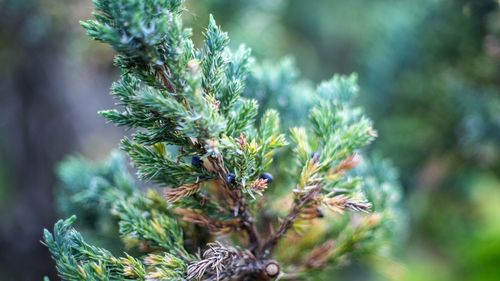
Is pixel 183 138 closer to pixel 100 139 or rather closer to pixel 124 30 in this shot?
pixel 124 30

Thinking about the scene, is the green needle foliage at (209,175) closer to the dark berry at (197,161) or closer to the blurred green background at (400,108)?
the dark berry at (197,161)

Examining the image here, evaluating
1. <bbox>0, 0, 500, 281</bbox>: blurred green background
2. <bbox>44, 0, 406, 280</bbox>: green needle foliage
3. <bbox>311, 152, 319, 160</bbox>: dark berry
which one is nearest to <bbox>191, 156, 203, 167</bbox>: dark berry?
<bbox>44, 0, 406, 280</bbox>: green needle foliage

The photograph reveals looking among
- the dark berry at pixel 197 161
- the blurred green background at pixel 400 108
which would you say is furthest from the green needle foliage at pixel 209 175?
the blurred green background at pixel 400 108

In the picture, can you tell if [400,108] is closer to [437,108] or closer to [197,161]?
[437,108]

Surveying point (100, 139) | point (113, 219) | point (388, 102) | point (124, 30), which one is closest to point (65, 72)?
point (100, 139)

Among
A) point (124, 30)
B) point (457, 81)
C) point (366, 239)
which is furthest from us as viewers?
point (457, 81)

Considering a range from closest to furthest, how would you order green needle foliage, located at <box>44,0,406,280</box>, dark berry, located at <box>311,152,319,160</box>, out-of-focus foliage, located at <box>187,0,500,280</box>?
1. green needle foliage, located at <box>44,0,406,280</box>
2. dark berry, located at <box>311,152,319,160</box>
3. out-of-focus foliage, located at <box>187,0,500,280</box>

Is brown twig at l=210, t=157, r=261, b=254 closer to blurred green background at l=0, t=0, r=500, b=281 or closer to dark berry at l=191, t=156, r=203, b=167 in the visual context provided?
dark berry at l=191, t=156, r=203, b=167

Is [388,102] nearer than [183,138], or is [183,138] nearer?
[183,138]
